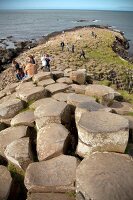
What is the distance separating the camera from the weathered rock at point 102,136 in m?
6.46

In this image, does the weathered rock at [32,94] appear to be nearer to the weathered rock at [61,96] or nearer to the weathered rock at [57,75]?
the weathered rock at [61,96]

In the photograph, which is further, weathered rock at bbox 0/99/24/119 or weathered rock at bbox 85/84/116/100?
weathered rock at bbox 85/84/116/100

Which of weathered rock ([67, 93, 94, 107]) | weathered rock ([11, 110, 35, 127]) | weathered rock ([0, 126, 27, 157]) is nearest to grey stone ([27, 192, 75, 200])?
weathered rock ([0, 126, 27, 157])

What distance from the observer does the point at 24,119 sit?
28.8 ft

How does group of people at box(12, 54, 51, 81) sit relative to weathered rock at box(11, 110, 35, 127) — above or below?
below

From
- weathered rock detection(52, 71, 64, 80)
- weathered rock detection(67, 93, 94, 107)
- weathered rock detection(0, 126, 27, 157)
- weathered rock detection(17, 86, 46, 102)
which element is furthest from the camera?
weathered rock detection(52, 71, 64, 80)

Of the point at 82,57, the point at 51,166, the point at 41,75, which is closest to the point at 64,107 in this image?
the point at 51,166

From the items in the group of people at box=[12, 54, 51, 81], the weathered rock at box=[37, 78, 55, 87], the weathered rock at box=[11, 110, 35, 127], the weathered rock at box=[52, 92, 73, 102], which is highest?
the weathered rock at box=[52, 92, 73, 102]

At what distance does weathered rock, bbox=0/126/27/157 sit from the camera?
7.97 m

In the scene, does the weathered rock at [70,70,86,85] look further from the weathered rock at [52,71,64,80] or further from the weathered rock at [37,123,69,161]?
the weathered rock at [37,123,69,161]

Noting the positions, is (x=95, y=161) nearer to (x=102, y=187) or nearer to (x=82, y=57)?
(x=102, y=187)

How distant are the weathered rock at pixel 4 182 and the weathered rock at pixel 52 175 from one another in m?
0.42

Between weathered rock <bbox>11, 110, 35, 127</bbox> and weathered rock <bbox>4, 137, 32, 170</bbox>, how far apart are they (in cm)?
112

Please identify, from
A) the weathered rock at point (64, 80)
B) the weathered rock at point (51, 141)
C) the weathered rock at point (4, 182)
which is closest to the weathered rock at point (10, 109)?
the weathered rock at point (51, 141)
